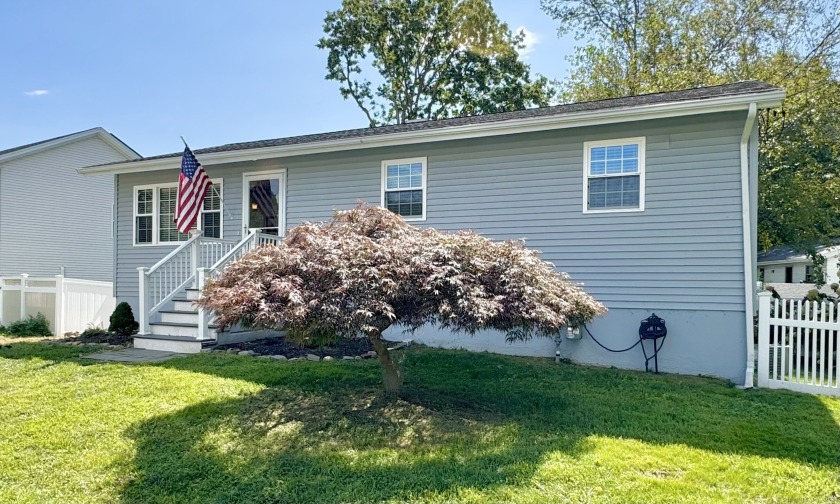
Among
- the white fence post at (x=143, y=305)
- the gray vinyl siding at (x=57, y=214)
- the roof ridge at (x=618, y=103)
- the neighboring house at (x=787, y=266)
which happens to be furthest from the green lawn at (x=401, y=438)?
the neighboring house at (x=787, y=266)

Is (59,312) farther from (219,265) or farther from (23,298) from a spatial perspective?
(219,265)

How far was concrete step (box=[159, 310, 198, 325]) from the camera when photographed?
8594mm

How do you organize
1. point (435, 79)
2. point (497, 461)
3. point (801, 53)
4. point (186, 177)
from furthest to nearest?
point (435, 79), point (801, 53), point (186, 177), point (497, 461)

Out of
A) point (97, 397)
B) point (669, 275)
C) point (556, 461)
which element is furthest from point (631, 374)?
point (97, 397)

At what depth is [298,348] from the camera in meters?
8.12

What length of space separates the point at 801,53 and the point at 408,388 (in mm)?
17286

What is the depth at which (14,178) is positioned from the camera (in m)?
15.1

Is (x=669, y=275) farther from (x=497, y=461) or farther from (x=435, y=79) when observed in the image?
(x=435, y=79)

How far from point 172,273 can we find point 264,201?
2.18 meters

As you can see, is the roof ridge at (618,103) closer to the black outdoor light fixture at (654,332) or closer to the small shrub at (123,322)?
the black outdoor light fixture at (654,332)

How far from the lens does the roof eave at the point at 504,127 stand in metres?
6.74

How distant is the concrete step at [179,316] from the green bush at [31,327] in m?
3.92

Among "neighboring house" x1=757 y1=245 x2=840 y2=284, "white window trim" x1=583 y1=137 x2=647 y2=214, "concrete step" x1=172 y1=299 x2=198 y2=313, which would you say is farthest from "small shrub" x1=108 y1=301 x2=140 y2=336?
"neighboring house" x1=757 y1=245 x2=840 y2=284

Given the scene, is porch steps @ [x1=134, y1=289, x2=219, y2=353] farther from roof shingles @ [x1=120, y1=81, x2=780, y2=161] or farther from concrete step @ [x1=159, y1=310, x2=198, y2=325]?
roof shingles @ [x1=120, y1=81, x2=780, y2=161]
